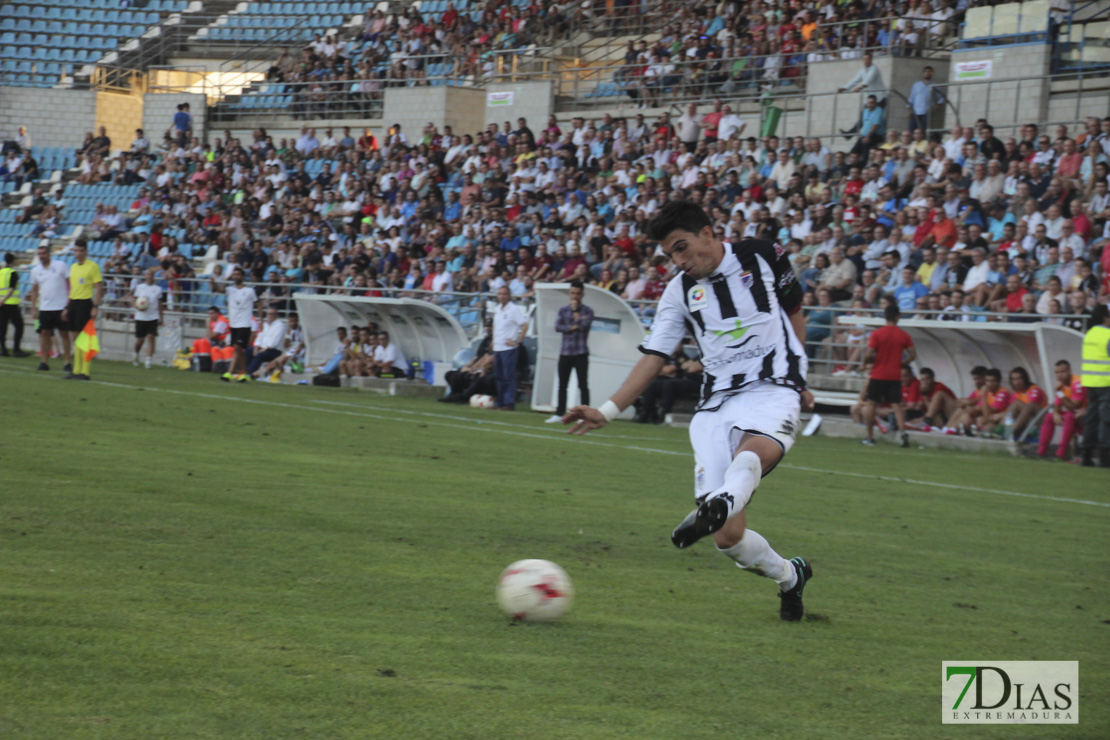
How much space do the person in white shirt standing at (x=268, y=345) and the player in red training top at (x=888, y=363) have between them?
12716mm

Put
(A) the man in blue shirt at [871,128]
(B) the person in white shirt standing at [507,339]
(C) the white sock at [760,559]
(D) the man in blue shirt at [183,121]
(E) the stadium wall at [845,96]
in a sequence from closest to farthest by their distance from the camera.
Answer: (C) the white sock at [760,559]
(B) the person in white shirt standing at [507,339]
(A) the man in blue shirt at [871,128]
(E) the stadium wall at [845,96]
(D) the man in blue shirt at [183,121]

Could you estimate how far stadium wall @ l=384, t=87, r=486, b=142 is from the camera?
115 ft

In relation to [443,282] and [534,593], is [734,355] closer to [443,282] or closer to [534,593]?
[534,593]

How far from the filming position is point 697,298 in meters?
6.19

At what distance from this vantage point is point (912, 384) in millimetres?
18438

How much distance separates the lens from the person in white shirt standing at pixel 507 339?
19891 millimetres

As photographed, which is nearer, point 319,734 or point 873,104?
point 319,734

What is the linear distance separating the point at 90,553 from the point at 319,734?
9.86ft

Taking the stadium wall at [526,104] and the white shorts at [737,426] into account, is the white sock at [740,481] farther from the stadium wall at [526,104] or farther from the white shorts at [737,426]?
the stadium wall at [526,104]

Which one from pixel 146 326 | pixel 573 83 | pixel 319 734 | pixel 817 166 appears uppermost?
pixel 573 83

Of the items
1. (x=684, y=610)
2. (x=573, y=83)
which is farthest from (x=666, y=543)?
(x=573, y=83)

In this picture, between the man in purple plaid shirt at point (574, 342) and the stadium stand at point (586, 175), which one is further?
the stadium stand at point (586, 175)

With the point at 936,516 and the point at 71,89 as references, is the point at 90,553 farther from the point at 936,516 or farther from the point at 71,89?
the point at 71,89

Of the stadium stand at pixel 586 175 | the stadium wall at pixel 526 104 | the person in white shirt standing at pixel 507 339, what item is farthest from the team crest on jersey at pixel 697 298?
the stadium wall at pixel 526 104
